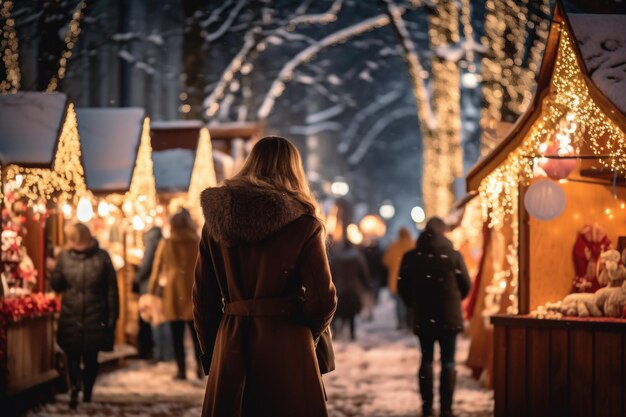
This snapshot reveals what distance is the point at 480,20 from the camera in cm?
2702

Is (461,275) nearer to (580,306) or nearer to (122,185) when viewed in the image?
(580,306)

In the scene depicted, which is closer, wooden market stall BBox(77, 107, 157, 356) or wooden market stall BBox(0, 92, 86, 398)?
wooden market stall BBox(0, 92, 86, 398)

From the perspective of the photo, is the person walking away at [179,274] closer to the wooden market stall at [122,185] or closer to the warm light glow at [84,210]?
the wooden market stall at [122,185]

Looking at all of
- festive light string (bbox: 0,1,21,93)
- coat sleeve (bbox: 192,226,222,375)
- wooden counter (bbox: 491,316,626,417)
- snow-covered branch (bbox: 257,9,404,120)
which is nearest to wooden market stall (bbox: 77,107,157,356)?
A: festive light string (bbox: 0,1,21,93)

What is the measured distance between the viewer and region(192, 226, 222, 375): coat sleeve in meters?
6.02

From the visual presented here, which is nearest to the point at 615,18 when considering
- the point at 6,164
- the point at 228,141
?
the point at 6,164

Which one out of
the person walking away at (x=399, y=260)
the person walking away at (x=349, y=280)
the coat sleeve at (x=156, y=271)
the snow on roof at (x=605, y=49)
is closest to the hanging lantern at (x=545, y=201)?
the snow on roof at (x=605, y=49)

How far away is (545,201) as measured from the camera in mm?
9859

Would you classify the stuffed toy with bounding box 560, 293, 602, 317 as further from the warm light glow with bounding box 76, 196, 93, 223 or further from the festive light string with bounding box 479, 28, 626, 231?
the warm light glow with bounding box 76, 196, 93, 223

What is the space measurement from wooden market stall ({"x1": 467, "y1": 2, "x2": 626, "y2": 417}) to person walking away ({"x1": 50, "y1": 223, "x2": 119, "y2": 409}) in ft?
12.8

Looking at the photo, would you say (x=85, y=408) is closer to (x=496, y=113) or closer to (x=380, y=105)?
(x=496, y=113)

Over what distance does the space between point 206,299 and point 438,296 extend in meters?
4.68

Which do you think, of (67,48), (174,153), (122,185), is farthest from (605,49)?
(174,153)

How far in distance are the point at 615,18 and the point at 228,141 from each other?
15.1 meters
